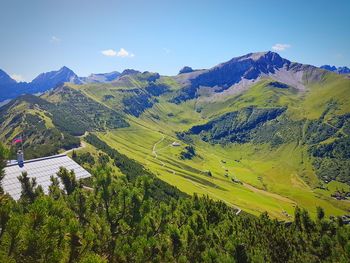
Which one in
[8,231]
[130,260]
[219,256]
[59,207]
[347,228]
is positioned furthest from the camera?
[347,228]

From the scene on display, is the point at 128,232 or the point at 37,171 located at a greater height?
the point at 128,232

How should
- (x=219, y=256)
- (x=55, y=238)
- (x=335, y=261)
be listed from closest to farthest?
(x=55, y=238) → (x=219, y=256) → (x=335, y=261)

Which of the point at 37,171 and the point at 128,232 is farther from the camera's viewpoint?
the point at 37,171

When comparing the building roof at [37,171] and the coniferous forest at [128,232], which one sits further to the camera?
the building roof at [37,171]

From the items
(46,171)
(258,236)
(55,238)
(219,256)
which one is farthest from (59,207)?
(46,171)

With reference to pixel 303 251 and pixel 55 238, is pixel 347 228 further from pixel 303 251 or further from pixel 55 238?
pixel 55 238
